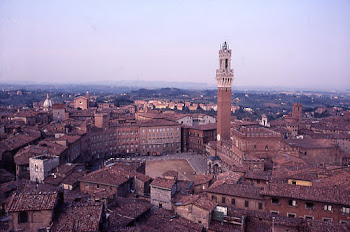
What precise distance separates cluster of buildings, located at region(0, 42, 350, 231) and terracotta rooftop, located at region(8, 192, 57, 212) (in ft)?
0.15

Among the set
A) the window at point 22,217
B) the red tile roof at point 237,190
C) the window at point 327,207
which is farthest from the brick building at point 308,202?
the window at point 22,217

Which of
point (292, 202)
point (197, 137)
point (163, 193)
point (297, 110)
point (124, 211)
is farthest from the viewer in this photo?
point (297, 110)

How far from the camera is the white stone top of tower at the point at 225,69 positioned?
54.9 m

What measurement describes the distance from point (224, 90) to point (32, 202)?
148 ft

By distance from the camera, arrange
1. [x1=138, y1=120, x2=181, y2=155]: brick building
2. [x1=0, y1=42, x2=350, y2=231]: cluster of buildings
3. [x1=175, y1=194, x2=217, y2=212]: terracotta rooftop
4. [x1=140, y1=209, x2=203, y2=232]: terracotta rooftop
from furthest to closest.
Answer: [x1=138, y1=120, x2=181, y2=155]: brick building < [x1=175, y1=194, x2=217, y2=212]: terracotta rooftop < [x1=140, y1=209, x2=203, y2=232]: terracotta rooftop < [x1=0, y1=42, x2=350, y2=231]: cluster of buildings

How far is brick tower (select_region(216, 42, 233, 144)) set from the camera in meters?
54.8

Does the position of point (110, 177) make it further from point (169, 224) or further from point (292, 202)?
point (292, 202)

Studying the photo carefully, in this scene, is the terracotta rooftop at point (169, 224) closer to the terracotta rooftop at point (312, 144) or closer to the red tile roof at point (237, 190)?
the red tile roof at point (237, 190)

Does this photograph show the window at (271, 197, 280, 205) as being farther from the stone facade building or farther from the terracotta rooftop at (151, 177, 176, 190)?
the stone facade building

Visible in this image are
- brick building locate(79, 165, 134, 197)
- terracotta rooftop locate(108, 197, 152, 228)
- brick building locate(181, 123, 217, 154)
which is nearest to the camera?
terracotta rooftop locate(108, 197, 152, 228)

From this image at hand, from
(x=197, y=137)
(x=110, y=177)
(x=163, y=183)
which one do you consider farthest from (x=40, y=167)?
(x=197, y=137)

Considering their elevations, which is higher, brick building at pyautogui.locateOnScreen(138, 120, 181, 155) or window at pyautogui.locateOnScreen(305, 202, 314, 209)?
window at pyautogui.locateOnScreen(305, 202, 314, 209)

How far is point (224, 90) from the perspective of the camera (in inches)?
2186

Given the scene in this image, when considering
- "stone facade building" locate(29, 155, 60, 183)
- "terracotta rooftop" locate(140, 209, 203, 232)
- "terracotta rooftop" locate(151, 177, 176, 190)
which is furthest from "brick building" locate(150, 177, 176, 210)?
"stone facade building" locate(29, 155, 60, 183)
